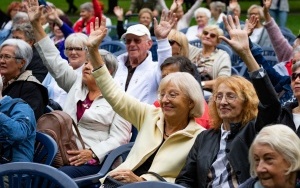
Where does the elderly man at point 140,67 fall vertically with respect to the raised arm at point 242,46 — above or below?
below

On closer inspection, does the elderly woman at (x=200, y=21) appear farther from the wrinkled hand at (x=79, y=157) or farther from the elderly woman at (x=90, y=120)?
the wrinkled hand at (x=79, y=157)

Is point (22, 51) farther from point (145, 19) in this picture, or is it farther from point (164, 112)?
point (145, 19)

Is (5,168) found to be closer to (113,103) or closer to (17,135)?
(17,135)

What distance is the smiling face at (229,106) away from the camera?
18.7ft

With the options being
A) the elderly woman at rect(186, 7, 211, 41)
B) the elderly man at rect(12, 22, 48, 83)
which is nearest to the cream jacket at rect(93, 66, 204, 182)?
the elderly man at rect(12, 22, 48, 83)

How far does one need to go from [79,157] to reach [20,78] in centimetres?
86

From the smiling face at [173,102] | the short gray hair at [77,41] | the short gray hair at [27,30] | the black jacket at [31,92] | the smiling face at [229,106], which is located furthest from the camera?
the short gray hair at [27,30]

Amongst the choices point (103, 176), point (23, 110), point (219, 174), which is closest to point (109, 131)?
point (103, 176)

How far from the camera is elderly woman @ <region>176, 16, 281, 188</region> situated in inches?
218

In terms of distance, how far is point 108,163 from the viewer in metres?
6.62

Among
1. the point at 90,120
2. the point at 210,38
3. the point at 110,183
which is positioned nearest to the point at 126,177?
the point at 110,183

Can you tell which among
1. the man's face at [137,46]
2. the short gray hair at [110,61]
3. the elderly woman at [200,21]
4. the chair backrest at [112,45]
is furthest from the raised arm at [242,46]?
the elderly woman at [200,21]

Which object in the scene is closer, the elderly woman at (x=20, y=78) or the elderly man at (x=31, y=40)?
the elderly woman at (x=20, y=78)

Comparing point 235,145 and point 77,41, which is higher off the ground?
point 235,145
